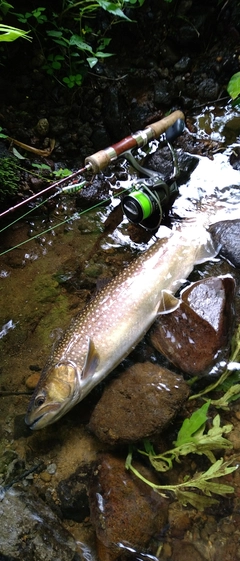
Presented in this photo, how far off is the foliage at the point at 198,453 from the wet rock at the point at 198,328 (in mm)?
474

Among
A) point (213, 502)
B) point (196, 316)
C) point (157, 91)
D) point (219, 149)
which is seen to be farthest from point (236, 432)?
point (157, 91)

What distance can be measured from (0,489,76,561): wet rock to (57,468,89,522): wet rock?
10 centimetres

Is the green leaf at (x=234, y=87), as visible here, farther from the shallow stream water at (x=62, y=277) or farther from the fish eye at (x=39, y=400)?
the fish eye at (x=39, y=400)

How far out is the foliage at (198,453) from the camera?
277cm

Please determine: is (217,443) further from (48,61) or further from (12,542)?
(48,61)

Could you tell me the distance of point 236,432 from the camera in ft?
10.2

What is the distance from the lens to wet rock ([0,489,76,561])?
2572 mm

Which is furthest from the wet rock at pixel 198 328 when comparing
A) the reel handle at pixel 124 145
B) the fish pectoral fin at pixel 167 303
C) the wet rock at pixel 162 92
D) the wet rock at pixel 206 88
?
the wet rock at pixel 206 88

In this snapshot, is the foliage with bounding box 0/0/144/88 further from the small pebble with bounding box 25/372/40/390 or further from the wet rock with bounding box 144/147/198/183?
the small pebble with bounding box 25/372/40/390

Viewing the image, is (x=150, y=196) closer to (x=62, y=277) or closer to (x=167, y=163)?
(x=167, y=163)

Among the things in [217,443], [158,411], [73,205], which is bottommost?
[217,443]

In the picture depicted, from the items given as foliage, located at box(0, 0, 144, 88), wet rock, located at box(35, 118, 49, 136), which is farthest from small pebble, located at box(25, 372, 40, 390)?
foliage, located at box(0, 0, 144, 88)

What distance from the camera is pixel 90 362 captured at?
3066 mm

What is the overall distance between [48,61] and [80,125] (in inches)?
29.2
